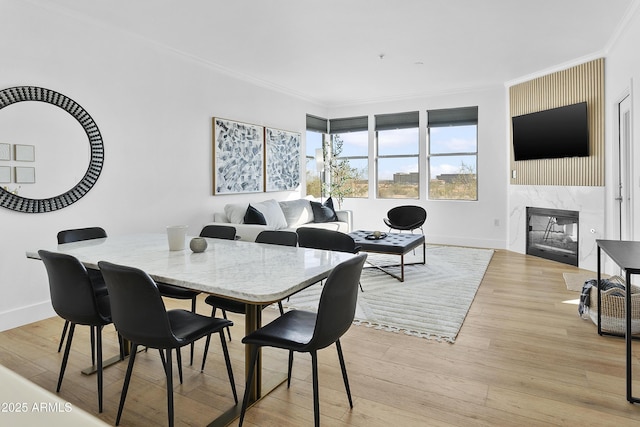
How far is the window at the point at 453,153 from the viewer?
23.8 feet

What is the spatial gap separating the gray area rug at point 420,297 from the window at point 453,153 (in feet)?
5.72

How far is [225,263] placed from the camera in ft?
7.29

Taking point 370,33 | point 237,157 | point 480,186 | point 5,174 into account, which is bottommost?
point 5,174

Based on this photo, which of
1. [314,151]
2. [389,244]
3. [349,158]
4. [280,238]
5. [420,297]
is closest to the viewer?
[280,238]

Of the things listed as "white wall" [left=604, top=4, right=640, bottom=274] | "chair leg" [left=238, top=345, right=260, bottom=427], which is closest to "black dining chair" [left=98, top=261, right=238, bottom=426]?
"chair leg" [left=238, top=345, right=260, bottom=427]

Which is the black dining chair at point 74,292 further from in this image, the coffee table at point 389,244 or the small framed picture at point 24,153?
the coffee table at point 389,244

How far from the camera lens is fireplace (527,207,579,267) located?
568 centimetres

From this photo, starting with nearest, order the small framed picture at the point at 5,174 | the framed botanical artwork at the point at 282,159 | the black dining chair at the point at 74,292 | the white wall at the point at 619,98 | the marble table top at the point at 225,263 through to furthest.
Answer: the marble table top at the point at 225,263 < the black dining chair at the point at 74,292 < the small framed picture at the point at 5,174 < the white wall at the point at 619,98 < the framed botanical artwork at the point at 282,159

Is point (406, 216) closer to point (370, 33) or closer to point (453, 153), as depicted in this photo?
point (453, 153)

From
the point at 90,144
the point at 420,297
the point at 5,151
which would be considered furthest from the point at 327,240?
the point at 5,151

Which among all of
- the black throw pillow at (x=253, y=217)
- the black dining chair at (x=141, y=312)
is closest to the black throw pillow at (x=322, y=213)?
the black throw pillow at (x=253, y=217)

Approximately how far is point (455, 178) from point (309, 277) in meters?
6.16

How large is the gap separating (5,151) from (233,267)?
2567 mm

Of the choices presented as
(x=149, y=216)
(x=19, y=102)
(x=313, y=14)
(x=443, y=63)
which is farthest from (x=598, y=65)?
(x=19, y=102)
